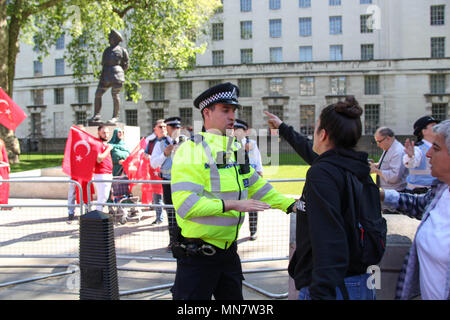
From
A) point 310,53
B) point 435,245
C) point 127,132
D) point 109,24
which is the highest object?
point 310,53

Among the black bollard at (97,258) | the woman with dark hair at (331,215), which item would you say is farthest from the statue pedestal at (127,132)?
the woman with dark hair at (331,215)

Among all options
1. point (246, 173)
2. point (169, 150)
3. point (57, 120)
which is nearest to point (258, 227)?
point (169, 150)

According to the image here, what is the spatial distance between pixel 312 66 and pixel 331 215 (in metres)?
42.7

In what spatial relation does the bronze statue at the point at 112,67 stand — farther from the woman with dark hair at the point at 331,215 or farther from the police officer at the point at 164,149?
the woman with dark hair at the point at 331,215

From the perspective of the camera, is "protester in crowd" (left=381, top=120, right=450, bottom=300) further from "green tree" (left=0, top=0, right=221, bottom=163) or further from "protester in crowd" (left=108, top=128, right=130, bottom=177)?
"green tree" (left=0, top=0, right=221, bottom=163)

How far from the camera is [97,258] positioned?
316cm

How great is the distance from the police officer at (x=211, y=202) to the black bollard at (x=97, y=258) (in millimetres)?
934

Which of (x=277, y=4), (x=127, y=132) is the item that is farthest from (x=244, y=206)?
(x=277, y=4)

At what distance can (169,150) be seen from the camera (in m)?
5.79

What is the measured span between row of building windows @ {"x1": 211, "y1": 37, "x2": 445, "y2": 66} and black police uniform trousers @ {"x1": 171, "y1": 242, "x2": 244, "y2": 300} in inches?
1784

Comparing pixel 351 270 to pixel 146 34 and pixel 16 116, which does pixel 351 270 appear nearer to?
pixel 16 116

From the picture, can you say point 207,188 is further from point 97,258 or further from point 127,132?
point 127,132

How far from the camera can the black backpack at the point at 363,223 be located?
6.05 feet
